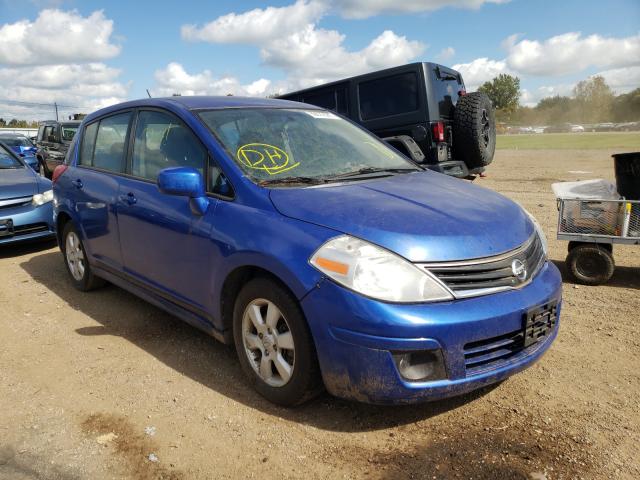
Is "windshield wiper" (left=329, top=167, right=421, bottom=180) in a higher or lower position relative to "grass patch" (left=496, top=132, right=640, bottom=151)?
lower

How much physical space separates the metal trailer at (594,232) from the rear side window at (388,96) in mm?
3670

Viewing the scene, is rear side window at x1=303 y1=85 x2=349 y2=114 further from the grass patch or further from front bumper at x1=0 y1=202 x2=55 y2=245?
the grass patch

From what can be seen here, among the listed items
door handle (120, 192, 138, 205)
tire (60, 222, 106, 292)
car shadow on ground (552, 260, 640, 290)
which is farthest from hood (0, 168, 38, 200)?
car shadow on ground (552, 260, 640, 290)

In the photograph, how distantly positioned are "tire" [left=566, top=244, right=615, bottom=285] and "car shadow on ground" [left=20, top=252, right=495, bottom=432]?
257 cm

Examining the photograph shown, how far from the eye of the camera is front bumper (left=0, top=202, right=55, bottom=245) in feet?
21.9

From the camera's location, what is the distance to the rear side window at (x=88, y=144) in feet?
16.3

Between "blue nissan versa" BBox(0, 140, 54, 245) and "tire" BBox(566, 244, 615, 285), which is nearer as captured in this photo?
"tire" BBox(566, 244, 615, 285)

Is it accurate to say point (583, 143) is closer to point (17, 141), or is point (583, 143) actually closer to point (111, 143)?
point (17, 141)

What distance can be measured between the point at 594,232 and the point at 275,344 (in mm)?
3649

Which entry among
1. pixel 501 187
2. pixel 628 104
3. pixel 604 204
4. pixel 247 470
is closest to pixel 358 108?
pixel 604 204

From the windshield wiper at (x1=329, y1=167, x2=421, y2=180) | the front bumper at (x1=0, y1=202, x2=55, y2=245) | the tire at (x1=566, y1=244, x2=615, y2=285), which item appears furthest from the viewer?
the front bumper at (x1=0, y1=202, x2=55, y2=245)

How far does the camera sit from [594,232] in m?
5.11

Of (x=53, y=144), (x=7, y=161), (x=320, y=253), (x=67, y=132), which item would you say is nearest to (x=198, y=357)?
(x=320, y=253)

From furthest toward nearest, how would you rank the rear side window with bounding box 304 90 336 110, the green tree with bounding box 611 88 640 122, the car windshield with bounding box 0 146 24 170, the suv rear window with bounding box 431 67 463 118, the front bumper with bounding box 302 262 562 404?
1. the green tree with bounding box 611 88 640 122
2. the rear side window with bounding box 304 90 336 110
3. the suv rear window with bounding box 431 67 463 118
4. the car windshield with bounding box 0 146 24 170
5. the front bumper with bounding box 302 262 562 404
